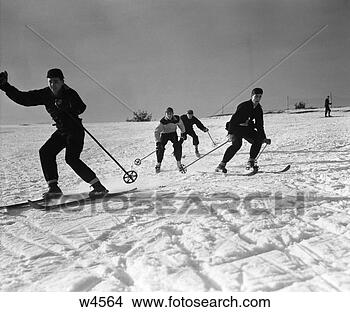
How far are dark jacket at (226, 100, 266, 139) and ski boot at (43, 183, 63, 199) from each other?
5.45 feet

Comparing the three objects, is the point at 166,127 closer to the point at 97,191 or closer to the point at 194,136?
the point at 194,136

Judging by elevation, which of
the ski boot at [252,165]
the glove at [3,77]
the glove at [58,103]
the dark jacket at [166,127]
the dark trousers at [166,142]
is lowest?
the ski boot at [252,165]

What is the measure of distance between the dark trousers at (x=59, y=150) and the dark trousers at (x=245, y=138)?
5.11 ft

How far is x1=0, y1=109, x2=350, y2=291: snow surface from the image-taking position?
1416 mm

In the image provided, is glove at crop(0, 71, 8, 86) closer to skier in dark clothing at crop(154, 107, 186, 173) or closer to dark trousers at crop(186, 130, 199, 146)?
skier in dark clothing at crop(154, 107, 186, 173)

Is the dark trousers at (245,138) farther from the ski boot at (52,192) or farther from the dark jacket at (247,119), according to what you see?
the ski boot at (52,192)

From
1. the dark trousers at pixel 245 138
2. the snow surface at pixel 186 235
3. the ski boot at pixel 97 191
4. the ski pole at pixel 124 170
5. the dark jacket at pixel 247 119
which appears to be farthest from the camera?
the dark trousers at pixel 245 138

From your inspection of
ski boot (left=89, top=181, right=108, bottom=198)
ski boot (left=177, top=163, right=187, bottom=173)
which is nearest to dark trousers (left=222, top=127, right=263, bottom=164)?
ski boot (left=177, top=163, right=187, bottom=173)

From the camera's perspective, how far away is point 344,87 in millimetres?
2449

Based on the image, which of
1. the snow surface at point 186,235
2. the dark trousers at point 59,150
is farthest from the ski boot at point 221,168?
the dark trousers at point 59,150

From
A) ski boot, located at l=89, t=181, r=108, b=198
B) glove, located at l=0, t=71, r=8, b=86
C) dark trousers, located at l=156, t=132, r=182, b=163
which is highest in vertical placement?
glove, located at l=0, t=71, r=8, b=86

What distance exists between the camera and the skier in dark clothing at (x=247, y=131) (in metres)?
3.39

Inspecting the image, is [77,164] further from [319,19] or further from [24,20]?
[319,19]

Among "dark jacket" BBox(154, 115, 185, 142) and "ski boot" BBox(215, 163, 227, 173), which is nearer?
"ski boot" BBox(215, 163, 227, 173)
